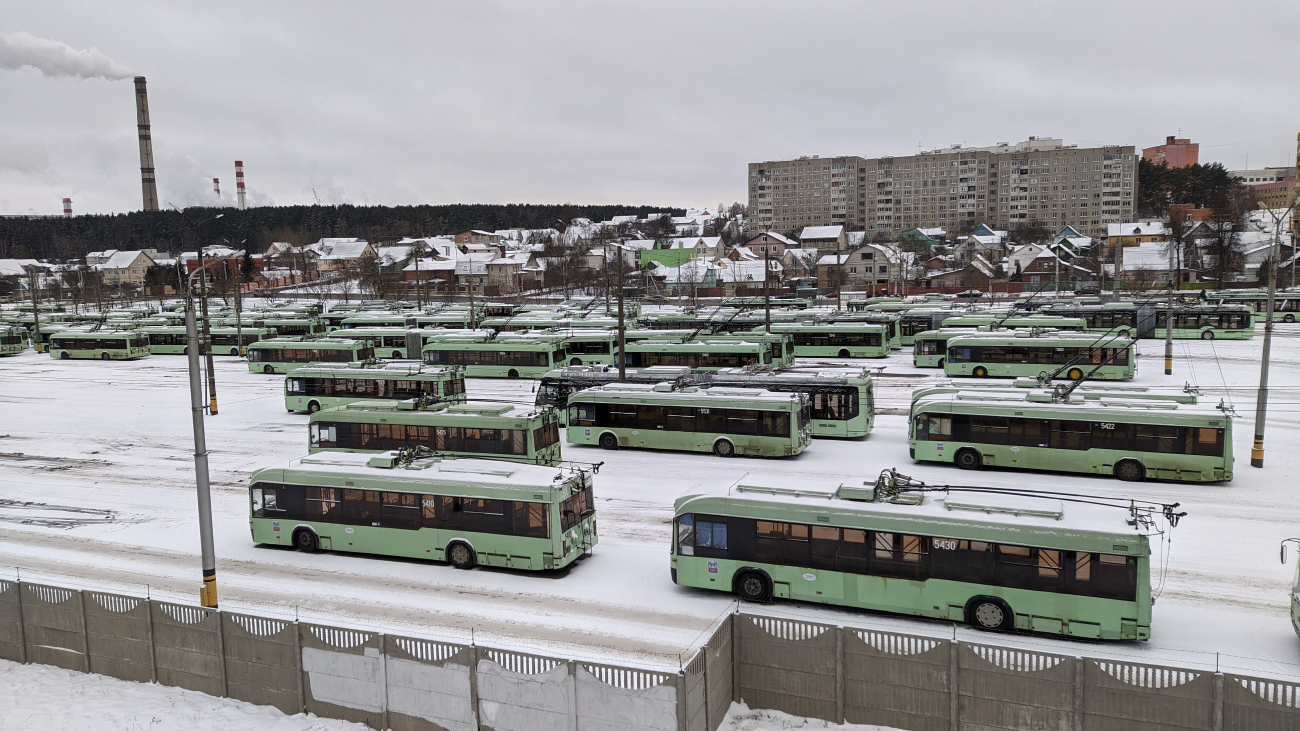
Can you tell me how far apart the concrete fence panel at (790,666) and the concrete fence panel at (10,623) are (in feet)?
42.0

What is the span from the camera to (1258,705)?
963cm

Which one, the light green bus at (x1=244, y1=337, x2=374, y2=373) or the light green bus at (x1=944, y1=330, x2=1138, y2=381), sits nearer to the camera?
the light green bus at (x1=944, y1=330, x2=1138, y2=381)

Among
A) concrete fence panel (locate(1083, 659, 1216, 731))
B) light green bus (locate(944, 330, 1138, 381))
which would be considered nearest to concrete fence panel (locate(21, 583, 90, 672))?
concrete fence panel (locate(1083, 659, 1216, 731))

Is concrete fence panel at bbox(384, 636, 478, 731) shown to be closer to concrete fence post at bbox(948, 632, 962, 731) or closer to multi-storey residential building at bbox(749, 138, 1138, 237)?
concrete fence post at bbox(948, 632, 962, 731)

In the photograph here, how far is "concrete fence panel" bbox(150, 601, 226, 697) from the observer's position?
13055 mm

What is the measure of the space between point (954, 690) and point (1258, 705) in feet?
10.9

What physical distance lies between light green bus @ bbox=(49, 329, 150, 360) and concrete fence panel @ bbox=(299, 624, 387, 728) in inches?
2524

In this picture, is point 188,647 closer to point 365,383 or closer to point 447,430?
point 447,430

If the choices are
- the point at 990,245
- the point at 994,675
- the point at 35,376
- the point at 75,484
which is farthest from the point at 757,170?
the point at 994,675

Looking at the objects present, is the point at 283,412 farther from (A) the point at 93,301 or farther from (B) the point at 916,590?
(A) the point at 93,301

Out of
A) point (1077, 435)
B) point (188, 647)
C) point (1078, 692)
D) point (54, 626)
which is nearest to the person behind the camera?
point (1078, 692)

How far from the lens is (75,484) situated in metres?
26.8

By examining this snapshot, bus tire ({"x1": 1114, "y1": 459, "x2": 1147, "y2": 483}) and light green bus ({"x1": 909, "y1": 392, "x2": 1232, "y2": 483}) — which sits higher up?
light green bus ({"x1": 909, "y1": 392, "x2": 1232, "y2": 483})

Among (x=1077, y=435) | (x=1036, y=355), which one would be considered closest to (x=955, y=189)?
(x=1036, y=355)
